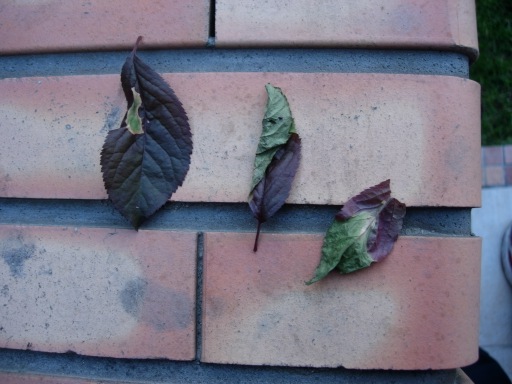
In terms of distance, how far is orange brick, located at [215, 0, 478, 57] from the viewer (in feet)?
1.66

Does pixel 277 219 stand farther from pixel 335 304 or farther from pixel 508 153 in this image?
pixel 508 153

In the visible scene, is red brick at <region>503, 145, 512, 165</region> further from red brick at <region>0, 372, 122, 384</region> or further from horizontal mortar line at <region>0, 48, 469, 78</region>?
red brick at <region>0, 372, 122, 384</region>

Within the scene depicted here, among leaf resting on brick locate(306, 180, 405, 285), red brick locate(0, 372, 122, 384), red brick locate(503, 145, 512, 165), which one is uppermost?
red brick locate(503, 145, 512, 165)

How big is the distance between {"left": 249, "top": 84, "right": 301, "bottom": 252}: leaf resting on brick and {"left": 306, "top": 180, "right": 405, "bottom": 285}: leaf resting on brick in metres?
0.06

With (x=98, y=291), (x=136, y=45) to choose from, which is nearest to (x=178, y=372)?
(x=98, y=291)

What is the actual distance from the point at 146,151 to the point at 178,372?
0.24 metres

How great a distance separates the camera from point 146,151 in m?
0.51

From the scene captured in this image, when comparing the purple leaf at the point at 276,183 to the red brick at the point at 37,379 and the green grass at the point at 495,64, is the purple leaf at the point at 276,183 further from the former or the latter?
the green grass at the point at 495,64

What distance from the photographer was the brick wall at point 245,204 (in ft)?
1.64

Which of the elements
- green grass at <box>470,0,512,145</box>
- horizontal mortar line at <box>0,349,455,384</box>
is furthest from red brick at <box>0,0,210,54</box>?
green grass at <box>470,0,512,145</box>

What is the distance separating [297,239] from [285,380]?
0.15 metres

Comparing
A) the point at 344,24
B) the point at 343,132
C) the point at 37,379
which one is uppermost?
the point at 344,24

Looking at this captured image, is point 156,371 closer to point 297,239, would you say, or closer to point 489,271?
point 297,239

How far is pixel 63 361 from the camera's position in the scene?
0.54 metres
